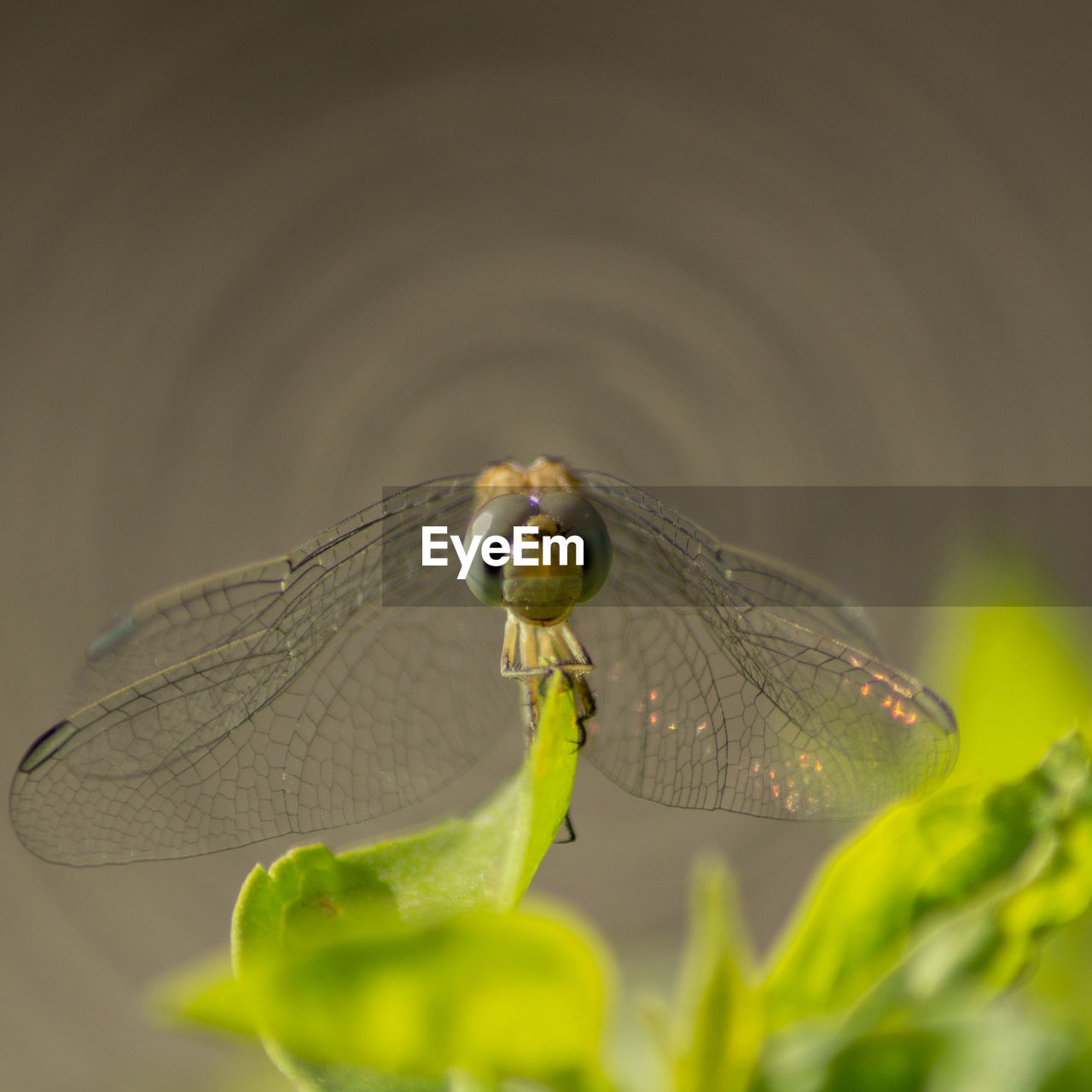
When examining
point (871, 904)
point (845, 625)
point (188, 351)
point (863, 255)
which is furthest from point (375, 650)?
point (863, 255)

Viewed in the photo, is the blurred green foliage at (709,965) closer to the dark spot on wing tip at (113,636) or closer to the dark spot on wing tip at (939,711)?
the dark spot on wing tip at (939,711)

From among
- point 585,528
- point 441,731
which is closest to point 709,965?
point 585,528

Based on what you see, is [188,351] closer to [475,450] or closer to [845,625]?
[475,450]

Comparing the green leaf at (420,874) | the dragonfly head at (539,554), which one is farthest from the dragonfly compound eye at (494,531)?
the green leaf at (420,874)

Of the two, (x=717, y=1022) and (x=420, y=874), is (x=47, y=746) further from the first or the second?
(x=717, y=1022)

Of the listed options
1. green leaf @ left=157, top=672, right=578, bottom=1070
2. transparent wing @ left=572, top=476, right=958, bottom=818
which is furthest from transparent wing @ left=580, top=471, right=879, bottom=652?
green leaf @ left=157, top=672, right=578, bottom=1070
